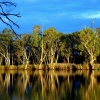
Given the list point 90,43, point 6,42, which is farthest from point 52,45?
point 6,42

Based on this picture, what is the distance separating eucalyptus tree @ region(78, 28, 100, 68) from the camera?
5122 cm

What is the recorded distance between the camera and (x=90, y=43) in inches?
→ 2067

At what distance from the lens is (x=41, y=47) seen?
56656mm

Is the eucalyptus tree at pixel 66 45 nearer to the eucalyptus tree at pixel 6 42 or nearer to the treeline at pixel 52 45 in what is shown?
the treeline at pixel 52 45

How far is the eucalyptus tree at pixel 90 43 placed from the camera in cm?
5122

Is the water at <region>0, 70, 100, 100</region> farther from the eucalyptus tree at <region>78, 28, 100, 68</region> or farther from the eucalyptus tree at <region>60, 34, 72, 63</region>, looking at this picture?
the eucalyptus tree at <region>60, 34, 72, 63</region>

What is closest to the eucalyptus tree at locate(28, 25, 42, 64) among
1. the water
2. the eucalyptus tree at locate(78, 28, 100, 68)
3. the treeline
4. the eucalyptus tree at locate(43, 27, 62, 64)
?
the treeline

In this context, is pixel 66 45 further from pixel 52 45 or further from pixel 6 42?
pixel 6 42

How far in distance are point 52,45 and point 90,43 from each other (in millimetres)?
8192

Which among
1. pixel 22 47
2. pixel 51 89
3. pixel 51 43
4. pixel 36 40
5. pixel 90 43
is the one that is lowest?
pixel 51 89

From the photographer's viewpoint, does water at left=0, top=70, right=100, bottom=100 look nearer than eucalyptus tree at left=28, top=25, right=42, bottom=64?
Yes

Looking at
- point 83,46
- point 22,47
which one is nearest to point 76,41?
point 83,46

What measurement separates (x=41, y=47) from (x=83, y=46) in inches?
368

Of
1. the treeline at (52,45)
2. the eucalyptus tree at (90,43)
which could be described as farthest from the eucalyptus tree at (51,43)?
the eucalyptus tree at (90,43)
